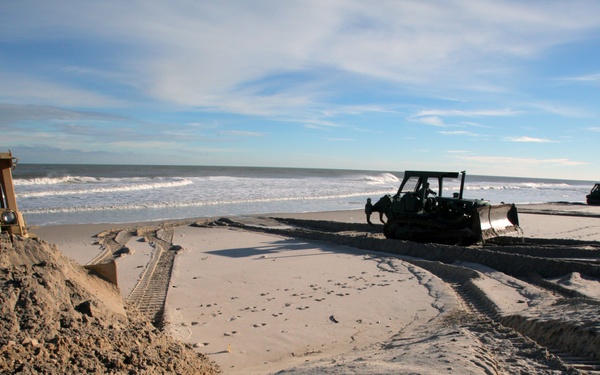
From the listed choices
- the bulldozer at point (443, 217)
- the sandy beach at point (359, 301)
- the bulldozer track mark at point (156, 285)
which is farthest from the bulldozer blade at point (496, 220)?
the bulldozer track mark at point (156, 285)

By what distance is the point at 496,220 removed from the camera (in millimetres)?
11766

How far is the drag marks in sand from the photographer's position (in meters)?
5.27

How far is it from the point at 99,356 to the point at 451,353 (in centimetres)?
288

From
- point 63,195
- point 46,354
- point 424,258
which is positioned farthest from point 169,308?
point 63,195

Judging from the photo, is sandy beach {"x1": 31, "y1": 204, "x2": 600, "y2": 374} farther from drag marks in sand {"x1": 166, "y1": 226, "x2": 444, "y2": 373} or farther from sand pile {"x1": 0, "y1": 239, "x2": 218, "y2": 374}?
sand pile {"x1": 0, "y1": 239, "x2": 218, "y2": 374}

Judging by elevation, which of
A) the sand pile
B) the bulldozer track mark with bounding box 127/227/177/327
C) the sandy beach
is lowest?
the bulldozer track mark with bounding box 127/227/177/327

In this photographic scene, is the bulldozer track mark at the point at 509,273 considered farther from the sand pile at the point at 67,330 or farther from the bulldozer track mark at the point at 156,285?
the bulldozer track mark at the point at 156,285

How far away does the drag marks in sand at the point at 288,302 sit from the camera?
527 cm

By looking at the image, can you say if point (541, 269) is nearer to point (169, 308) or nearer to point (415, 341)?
point (415, 341)

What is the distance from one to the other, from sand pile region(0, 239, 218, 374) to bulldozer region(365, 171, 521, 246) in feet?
26.6

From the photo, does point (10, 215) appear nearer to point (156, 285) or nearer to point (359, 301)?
point (156, 285)

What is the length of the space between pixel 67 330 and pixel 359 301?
4.08 metres

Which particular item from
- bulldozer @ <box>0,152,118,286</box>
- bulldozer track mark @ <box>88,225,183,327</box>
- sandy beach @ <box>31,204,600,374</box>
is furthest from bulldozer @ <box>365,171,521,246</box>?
bulldozer @ <box>0,152,118,286</box>

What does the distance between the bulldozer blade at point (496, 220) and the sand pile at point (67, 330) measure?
836 centimetres
